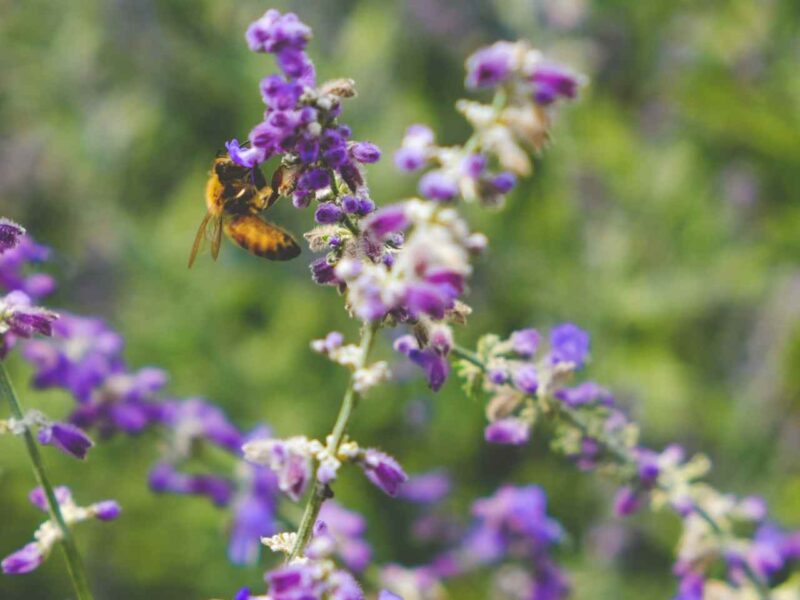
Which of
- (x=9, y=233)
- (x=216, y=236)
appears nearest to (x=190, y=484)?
(x=216, y=236)

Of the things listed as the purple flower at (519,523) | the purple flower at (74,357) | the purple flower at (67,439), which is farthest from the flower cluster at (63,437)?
Result: the purple flower at (519,523)

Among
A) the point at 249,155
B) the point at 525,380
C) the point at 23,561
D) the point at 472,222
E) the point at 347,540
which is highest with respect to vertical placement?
the point at 472,222

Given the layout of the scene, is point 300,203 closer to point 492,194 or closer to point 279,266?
point 492,194

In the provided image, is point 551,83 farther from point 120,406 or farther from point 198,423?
point 198,423

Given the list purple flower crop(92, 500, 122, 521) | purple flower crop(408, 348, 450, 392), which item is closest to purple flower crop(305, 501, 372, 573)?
purple flower crop(92, 500, 122, 521)

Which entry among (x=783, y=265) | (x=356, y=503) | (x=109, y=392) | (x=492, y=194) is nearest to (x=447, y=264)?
(x=492, y=194)

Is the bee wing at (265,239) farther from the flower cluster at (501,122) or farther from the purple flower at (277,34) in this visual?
the flower cluster at (501,122)
